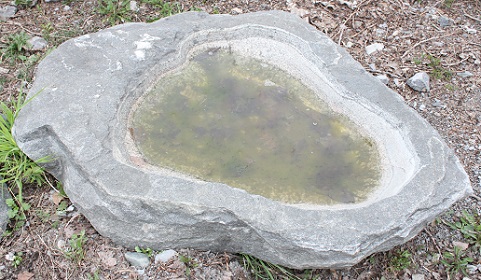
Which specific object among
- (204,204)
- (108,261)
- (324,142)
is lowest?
(108,261)

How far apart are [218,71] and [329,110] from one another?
751 mm

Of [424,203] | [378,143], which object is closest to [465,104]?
[378,143]

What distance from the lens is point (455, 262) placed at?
2.53 meters

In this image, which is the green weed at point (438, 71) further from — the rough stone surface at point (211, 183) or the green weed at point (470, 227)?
the green weed at point (470, 227)

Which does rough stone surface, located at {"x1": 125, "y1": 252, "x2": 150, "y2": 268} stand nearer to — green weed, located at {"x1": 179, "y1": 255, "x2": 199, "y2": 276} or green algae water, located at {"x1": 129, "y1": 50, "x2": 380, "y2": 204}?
green weed, located at {"x1": 179, "y1": 255, "x2": 199, "y2": 276}

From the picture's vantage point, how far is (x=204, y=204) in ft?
6.87

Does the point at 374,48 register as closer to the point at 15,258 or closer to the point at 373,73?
the point at 373,73

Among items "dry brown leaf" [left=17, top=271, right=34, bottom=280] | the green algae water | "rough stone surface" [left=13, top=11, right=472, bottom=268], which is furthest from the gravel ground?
the green algae water

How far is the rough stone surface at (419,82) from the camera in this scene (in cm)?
342

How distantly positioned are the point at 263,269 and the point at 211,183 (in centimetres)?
59

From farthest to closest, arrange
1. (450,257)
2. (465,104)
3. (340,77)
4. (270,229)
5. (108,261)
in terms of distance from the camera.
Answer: (465,104), (340,77), (450,257), (108,261), (270,229)

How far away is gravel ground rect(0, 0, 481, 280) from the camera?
2385 millimetres

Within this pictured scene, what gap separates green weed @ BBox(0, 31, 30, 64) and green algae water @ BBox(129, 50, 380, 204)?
1.28 m

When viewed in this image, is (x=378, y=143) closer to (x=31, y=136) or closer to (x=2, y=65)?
(x=31, y=136)
